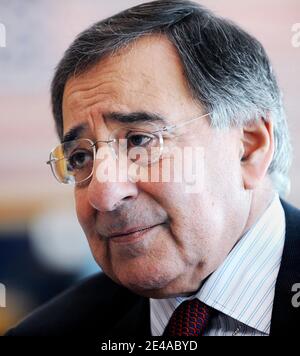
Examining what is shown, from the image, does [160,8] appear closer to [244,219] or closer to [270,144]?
[270,144]

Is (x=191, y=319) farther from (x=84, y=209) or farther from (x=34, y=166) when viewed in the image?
(x=34, y=166)

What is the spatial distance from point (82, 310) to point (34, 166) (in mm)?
368

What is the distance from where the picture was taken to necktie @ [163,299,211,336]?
3.94 feet

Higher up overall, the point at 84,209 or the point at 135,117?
the point at 135,117

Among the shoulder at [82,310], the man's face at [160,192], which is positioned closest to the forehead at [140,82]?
the man's face at [160,192]

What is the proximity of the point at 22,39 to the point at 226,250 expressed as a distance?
661mm

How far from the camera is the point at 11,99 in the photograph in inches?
53.0

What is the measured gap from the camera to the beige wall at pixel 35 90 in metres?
1.28

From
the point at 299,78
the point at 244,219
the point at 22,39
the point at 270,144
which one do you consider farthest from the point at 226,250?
the point at 22,39

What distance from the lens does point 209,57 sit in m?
1.18

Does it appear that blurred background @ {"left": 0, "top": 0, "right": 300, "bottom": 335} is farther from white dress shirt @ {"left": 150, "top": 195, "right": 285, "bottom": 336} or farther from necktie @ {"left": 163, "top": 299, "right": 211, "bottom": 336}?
necktie @ {"left": 163, "top": 299, "right": 211, "bottom": 336}

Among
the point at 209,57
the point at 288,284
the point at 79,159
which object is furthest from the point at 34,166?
the point at 288,284

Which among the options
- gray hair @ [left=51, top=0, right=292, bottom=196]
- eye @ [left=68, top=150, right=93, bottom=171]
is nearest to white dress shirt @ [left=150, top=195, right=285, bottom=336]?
gray hair @ [left=51, top=0, right=292, bottom=196]

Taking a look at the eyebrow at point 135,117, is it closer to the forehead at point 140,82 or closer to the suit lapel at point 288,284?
the forehead at point 140,82
